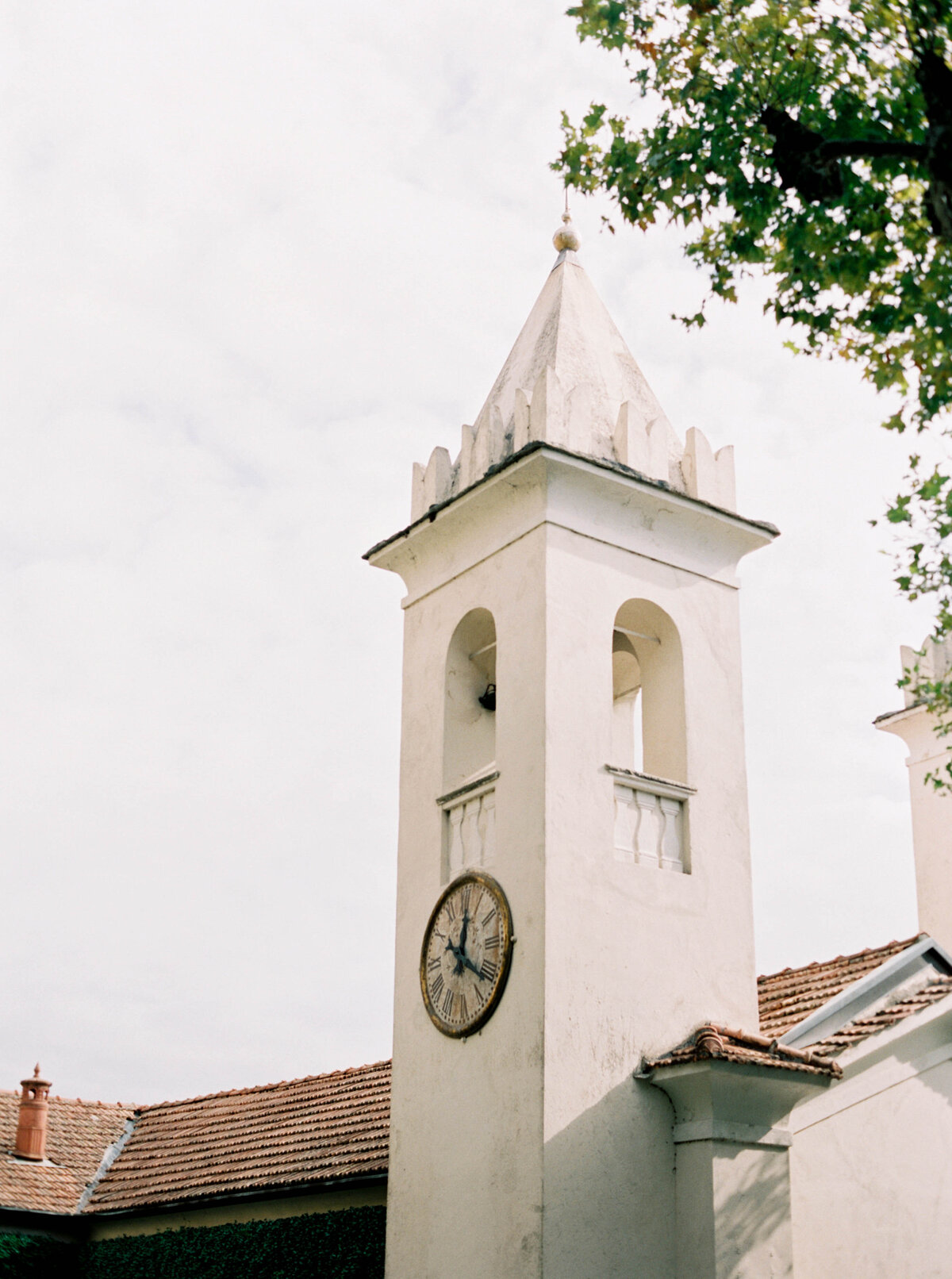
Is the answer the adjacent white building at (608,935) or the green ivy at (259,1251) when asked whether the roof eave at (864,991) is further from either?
the green ivy at (259,1251)

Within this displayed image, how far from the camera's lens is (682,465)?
44.6 feet

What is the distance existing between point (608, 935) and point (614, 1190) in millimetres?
1790

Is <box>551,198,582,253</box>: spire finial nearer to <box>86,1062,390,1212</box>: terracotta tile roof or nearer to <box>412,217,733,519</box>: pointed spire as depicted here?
<box>412,217,733,519</box>: pointed spire

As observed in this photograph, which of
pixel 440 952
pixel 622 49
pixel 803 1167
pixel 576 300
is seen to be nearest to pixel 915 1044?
pixel 803 1167

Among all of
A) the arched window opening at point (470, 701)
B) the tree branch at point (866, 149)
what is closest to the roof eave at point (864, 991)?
the arched window opening at point (470, 701)

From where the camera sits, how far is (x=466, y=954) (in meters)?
12.0

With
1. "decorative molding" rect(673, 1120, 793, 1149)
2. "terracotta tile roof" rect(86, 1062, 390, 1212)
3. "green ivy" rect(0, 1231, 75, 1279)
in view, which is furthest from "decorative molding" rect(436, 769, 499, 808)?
"green ivy" rect(0, 1231, 75, 1279)

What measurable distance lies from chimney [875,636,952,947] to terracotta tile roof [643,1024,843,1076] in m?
5.10

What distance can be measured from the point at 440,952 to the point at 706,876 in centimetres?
220

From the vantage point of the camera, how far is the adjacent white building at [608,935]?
35.9 ft

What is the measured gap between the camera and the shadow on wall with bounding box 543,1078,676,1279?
34.4ft

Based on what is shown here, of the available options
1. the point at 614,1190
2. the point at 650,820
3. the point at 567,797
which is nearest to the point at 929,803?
the point at 650,820

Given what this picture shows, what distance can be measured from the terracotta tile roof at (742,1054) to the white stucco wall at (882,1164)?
0.57 metres

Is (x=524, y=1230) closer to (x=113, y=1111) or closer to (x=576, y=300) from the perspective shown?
(x=576, y=300)
